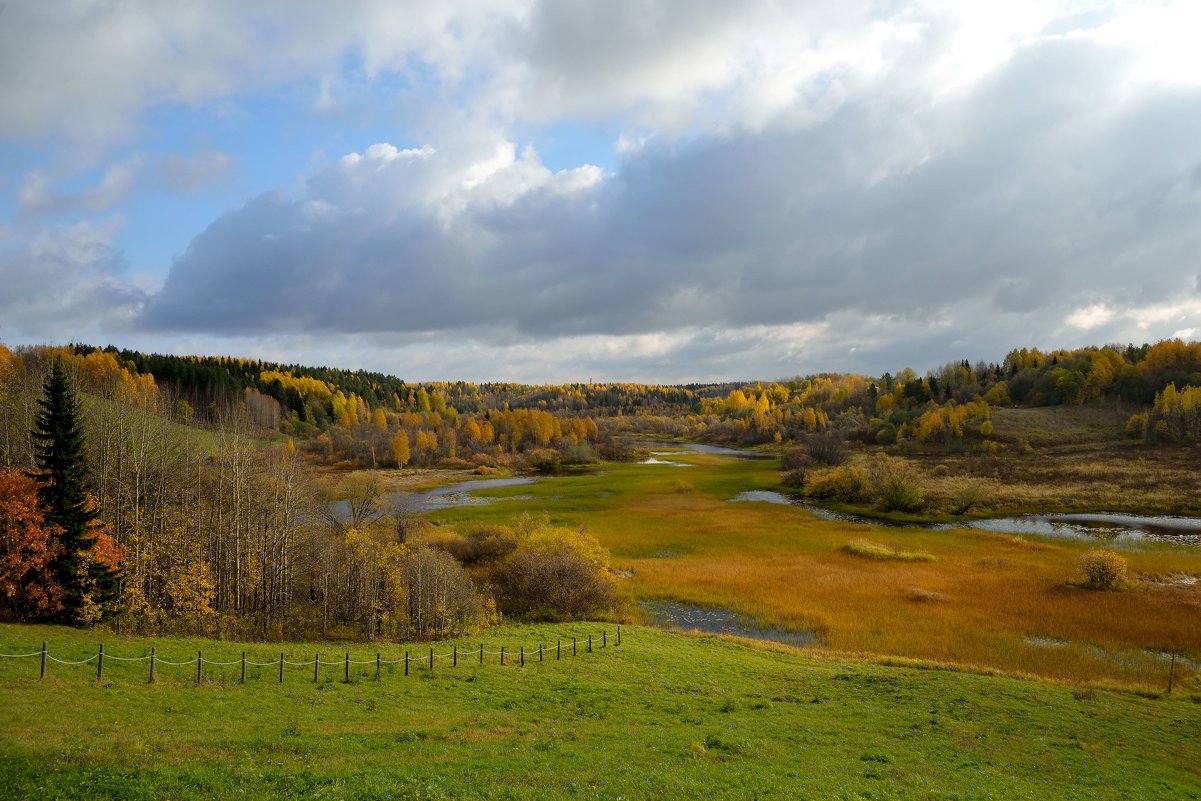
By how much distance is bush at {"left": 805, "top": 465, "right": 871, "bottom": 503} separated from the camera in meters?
96.6

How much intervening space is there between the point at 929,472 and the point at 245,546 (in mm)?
115760

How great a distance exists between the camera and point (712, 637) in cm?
3822

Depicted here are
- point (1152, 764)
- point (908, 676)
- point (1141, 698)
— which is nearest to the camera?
point (1152, 764)

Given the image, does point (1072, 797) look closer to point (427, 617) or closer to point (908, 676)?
point (908, 676)

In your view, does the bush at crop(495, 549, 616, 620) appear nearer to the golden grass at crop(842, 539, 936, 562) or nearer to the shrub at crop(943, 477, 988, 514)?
the golden grass at crop(842, 539, 936, 562)

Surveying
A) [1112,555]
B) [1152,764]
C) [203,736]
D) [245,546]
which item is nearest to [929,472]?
[1112,555]

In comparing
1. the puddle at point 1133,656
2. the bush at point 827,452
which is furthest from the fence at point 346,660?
the bush at point 827,452

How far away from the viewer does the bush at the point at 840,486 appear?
96.6 meters

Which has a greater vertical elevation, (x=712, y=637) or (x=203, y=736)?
(x=203, y=736)

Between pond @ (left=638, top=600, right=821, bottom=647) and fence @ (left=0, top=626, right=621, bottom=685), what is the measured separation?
29.1ft

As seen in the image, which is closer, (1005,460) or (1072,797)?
(1072,797)

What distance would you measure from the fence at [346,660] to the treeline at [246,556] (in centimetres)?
728

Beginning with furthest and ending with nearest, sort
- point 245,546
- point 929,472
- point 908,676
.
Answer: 1. point 929,472
2. point 245,546
3. point 908,676

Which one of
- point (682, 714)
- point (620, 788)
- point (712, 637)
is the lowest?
point (712, 637)
